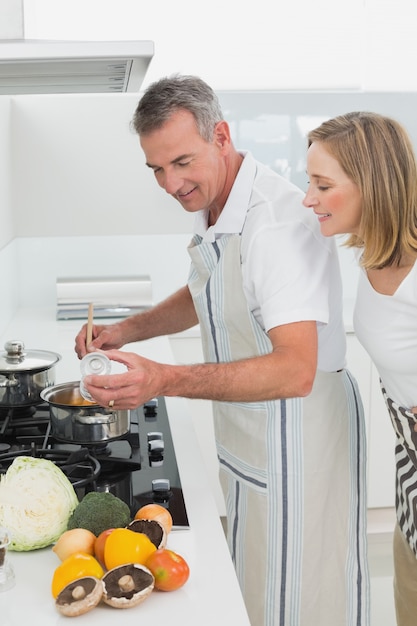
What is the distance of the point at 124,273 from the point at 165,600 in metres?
2.48

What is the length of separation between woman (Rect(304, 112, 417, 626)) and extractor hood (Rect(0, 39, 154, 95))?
1.32 ft

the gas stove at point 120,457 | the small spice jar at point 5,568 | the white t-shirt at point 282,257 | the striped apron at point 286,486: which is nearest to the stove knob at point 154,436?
the gas stove at point 120,457

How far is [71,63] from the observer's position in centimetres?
143

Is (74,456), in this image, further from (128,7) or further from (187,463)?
(128,7)

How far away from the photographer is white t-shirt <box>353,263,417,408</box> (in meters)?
1.67

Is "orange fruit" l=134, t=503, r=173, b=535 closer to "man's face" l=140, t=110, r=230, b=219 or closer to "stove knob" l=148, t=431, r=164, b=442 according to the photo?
"stove knob" l=148, t=431, r=164, b=442

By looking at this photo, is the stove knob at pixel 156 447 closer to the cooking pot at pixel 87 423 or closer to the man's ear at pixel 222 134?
the cooking pot at pixel 87 423

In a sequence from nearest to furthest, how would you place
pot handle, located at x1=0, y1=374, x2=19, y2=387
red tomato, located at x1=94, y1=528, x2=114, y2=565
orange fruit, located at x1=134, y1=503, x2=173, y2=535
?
red tomato, located at x1=94, y1=528, x2=114, y2=565, orange fruit, located at x1=134, y1=503, x2=173, y2=535, pot handle, located at x1=0, y1=374, x2=19, y2=387

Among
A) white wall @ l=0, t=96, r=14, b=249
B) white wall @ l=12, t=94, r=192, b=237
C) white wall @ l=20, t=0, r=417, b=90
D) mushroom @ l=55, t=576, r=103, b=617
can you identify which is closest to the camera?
mushroom @ l=55, t=576, r=103, b=617

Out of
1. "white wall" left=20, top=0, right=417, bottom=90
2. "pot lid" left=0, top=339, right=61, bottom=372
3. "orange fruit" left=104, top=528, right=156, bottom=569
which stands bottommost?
"orange fruit" left=104, top=528, right=156, bottom=569

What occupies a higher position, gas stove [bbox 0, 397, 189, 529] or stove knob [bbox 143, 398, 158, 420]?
stove knob [bbox 143, 398, 158, 420]

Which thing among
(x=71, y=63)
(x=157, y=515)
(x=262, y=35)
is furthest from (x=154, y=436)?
(x=262, y=35)

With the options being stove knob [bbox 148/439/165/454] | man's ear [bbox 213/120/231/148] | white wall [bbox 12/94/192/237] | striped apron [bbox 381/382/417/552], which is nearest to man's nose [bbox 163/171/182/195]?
man's ear [bbox 213/120/231/148]

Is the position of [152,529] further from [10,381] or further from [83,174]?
[83,174]
